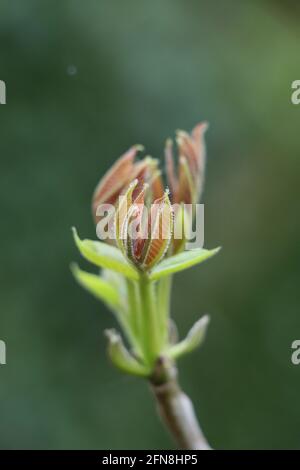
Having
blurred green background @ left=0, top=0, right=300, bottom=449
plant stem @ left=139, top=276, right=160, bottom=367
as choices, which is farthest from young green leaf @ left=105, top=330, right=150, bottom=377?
blurred green background @ left=0, top=0, right=300, bottom=449

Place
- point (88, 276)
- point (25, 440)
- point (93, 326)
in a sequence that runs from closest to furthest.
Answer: point (88, 276)
point (25, 440)
point (93, 326)

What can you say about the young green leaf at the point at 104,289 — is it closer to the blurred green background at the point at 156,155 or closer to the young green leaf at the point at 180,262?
the young green leaf at the point at 180,262

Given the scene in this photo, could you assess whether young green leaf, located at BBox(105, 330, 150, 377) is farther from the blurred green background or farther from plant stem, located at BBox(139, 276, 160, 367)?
the blurred green background

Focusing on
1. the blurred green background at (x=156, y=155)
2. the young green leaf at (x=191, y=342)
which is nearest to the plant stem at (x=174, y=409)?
the young green leaf at (x=191, y=342)

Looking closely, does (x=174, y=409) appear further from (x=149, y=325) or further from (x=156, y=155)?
(x=156, y=155)
